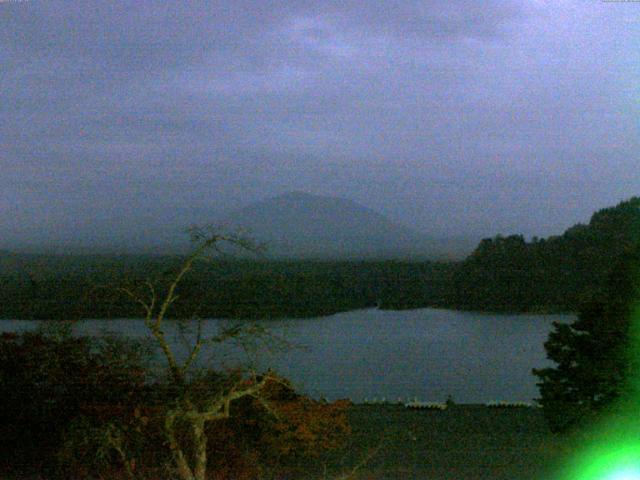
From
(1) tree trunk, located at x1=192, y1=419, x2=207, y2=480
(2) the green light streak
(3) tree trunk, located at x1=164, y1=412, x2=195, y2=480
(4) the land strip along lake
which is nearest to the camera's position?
(3) tree trunk, located at x1=164, y1=412, x2=195, y2=480

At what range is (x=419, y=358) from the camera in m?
12.0

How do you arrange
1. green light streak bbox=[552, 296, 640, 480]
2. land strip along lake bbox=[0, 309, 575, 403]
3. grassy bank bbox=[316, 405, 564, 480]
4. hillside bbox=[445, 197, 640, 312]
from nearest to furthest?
green light streak bbox=[552, 296, 640, 480], grassy bank bbox=[316, 405, 564, 480], land strip along lake bbox=[0, 309, 575, 403], hillside bbox=[445, 197, 640, 312]

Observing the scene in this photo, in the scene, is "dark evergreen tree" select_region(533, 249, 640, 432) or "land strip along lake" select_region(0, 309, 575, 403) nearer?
"dark evergreen tree" select_region(533, 249, 640, 432)

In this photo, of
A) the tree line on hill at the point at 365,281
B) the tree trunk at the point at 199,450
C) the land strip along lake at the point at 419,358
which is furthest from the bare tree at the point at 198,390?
the land strip along lake at the point at 419,358

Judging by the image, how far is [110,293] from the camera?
6.18 m

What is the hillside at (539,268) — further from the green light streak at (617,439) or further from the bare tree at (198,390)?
the bare tree at (198,390)

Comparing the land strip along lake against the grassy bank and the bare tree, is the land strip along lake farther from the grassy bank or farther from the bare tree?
the bare tree

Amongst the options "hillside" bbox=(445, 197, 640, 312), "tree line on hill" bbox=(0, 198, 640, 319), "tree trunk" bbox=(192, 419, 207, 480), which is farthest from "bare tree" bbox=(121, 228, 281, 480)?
"hillside" bbox=(445, 197, 640, 312)

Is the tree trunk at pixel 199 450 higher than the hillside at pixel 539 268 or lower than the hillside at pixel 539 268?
lower

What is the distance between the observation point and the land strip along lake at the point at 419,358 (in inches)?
409

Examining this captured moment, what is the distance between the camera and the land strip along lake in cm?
1039

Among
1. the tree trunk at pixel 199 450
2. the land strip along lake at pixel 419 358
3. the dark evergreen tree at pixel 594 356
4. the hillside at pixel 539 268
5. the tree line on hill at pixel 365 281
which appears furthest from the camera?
the hillside at pixel 539 268

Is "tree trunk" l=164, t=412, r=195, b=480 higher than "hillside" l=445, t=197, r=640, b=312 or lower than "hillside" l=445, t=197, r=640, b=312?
lower

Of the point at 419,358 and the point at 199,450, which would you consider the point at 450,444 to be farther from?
the point at 199,450
